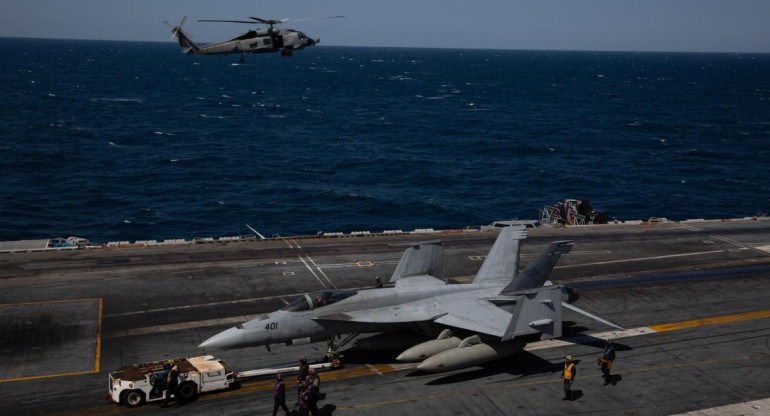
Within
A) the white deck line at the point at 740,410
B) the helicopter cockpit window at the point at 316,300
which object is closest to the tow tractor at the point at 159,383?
the helicopter cockpit window at the point at 316,300

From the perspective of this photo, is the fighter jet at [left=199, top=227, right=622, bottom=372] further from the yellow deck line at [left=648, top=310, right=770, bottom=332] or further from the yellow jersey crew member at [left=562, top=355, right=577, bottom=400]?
the yellow deck line at [left=648, top=310, right=770, bottom=332]

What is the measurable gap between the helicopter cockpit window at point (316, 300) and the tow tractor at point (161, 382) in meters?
Result: 3.30

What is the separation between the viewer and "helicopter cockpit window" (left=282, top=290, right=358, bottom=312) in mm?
28367

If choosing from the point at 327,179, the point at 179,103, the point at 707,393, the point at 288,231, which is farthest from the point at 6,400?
the point at 179,103

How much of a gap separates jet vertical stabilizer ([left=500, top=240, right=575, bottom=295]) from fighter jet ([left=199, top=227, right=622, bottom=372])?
42mm

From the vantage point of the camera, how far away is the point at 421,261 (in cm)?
3347

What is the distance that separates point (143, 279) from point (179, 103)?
140182mm

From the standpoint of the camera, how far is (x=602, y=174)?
333 feet

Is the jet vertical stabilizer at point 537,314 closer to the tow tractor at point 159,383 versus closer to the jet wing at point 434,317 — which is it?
the jet wing at point 434,317

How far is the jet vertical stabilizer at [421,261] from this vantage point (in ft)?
109

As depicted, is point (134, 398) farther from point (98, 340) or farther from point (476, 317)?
point (476, 317)

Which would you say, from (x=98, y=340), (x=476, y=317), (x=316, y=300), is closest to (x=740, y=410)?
(x=476, y=317)

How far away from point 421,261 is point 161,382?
13.2 metres

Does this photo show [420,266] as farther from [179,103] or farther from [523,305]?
[179,103]
